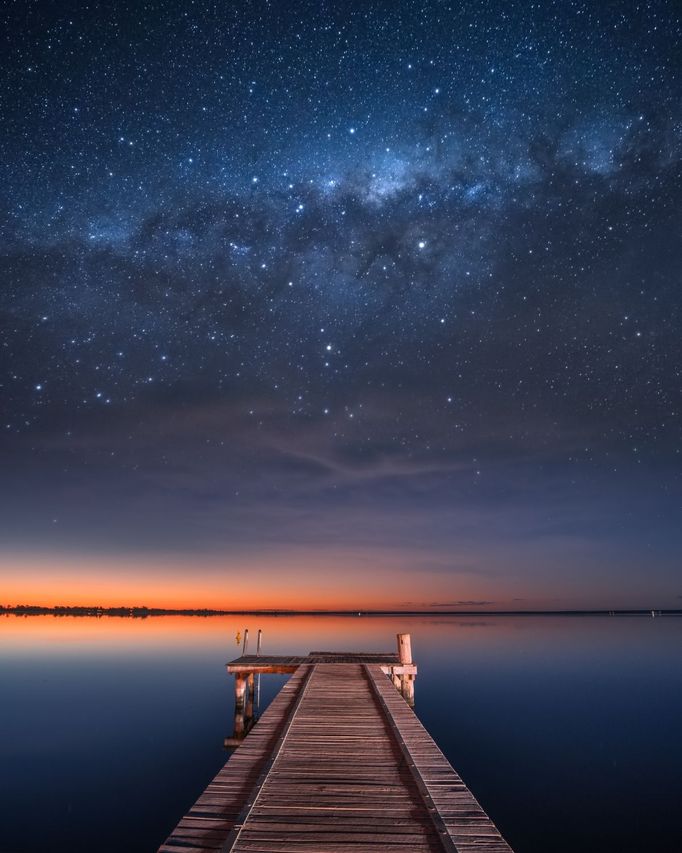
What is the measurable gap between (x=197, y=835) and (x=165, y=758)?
1940 cm

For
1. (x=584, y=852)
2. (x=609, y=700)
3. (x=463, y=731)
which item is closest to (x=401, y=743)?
(x=584, y=852)

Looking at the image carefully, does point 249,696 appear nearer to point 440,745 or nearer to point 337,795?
point 440,745

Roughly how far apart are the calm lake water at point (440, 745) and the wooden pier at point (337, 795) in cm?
780

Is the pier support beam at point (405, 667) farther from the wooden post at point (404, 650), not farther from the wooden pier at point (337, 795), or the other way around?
the wooden pier at point (337, 795)

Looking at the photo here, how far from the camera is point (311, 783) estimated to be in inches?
287

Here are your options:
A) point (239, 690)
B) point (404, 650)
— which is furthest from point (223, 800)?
point (239, 690)

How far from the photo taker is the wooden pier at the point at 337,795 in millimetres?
5613

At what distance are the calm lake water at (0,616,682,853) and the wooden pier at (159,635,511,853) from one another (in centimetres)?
780

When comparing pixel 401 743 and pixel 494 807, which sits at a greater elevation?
pixel 401 743

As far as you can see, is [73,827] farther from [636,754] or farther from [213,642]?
[213,642]

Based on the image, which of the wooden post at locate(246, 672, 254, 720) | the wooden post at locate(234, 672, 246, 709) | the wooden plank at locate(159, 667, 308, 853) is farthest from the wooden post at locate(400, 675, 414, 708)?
the wooden plank at locate(159, 667, 308, 853)

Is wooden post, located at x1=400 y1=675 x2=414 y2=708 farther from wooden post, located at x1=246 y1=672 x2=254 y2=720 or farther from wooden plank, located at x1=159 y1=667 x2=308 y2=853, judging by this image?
wooden plank, located at x1=159 y1=667 x2=308 y2=853

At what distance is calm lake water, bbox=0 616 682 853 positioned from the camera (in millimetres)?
15602

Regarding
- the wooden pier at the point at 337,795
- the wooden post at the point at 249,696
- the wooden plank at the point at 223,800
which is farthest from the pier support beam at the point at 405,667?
the wooden plank at the point at 223,800
